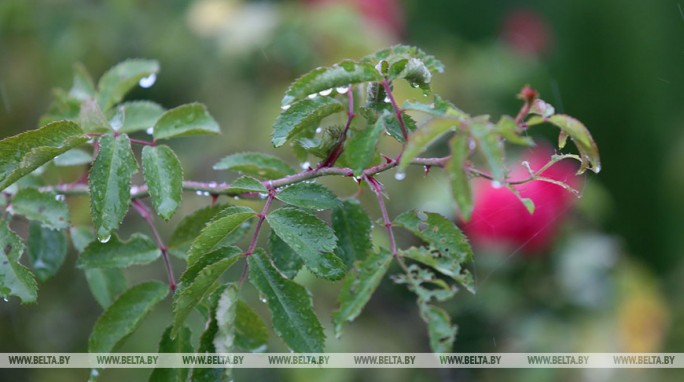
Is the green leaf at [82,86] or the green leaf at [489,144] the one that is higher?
the green leaf at [489,144]

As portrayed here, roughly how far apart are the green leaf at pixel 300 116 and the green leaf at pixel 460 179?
152 millimetres

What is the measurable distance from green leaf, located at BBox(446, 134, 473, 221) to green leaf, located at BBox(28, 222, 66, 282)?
53 cm

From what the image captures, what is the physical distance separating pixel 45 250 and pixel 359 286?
44cm

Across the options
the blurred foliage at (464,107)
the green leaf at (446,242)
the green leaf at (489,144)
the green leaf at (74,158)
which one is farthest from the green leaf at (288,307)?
the blurred foliage at (464,107)

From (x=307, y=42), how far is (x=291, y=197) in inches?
52.9

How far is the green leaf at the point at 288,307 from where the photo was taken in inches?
25.3

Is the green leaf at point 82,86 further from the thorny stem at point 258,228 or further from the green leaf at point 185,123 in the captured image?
the thorny stem at point 258,228

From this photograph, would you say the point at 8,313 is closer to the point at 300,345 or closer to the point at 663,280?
the point at 300,345

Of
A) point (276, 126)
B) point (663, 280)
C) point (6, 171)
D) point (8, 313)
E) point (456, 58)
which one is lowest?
point (8, 313)

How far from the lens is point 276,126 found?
0.65 m

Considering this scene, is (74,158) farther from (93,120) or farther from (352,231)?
(352,231)

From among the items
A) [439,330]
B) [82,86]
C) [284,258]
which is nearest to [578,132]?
[439,330]

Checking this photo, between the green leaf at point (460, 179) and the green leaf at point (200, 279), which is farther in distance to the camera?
the green leaf at point (200, 279)

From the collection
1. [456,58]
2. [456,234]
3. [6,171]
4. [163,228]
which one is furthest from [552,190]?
[6,171]
